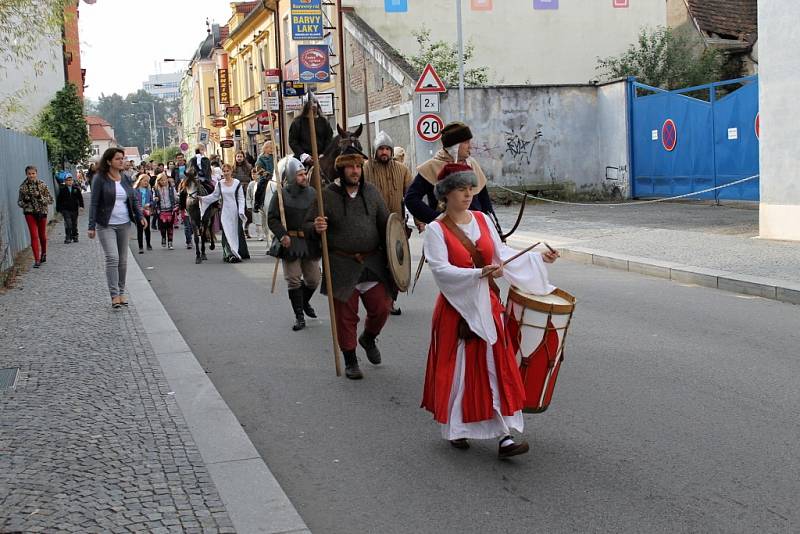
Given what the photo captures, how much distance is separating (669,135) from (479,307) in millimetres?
18856

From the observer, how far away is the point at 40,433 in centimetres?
557

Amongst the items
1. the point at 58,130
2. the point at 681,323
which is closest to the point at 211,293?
the point at 681,323

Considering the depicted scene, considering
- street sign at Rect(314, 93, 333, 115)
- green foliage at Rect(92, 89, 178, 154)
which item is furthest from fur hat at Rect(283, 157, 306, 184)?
green foliage at Rect(92, 89, 178, 154)

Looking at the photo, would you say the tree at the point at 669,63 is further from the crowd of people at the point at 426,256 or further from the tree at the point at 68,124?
the tree at the point at 68,124

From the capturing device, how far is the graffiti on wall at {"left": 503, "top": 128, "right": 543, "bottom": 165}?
25.7m

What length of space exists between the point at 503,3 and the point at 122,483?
2841 centimetres

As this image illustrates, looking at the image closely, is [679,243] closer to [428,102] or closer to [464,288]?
[428,102]

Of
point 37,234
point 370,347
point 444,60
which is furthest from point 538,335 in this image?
point 444,60

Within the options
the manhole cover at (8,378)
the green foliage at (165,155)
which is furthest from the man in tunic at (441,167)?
the green foliage at (165,155)

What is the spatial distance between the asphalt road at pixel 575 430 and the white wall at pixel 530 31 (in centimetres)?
2239

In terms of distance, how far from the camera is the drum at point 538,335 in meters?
4.95

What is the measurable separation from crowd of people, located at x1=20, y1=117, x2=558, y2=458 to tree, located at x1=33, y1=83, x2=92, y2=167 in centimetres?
2789

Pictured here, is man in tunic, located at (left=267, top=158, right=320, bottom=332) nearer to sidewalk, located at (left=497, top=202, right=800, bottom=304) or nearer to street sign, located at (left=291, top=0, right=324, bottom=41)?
sidewalk, located at (left=497, top=202, right=800, bottom=304)

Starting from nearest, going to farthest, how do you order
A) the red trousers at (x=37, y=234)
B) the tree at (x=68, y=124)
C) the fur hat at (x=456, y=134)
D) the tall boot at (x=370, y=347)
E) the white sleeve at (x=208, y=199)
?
the tall boot at (x=370, y=347) < the fur hat at (x=456, y=134) < the red trousers at (x=37, y=234) < the white sleeve at (x=208, y=199) < the tree at (x=68, y=124)
